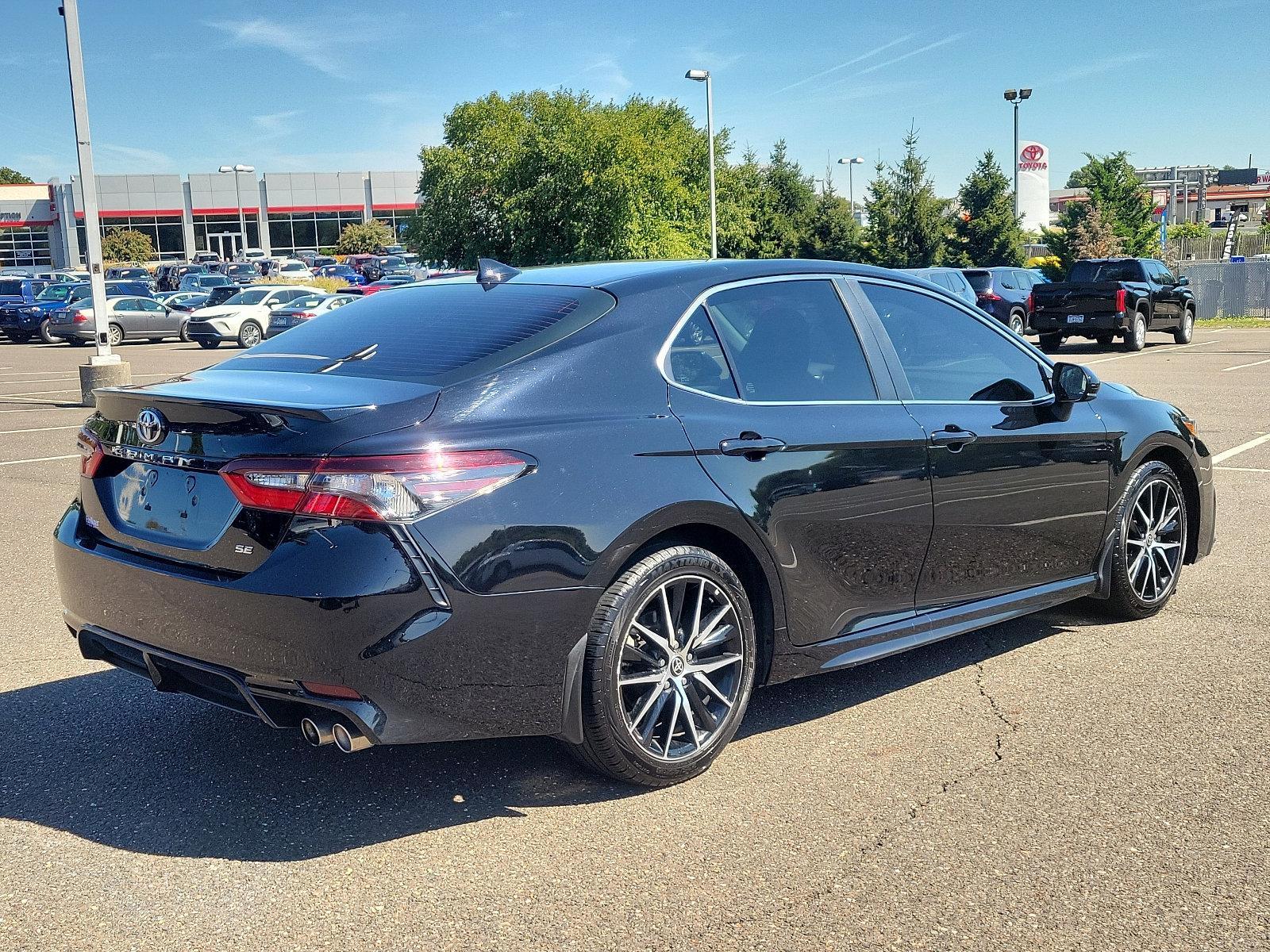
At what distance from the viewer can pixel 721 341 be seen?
165 inches

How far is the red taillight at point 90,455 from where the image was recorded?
4.04 metres

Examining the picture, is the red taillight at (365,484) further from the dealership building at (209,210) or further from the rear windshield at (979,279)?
the dealership building at (209,210)

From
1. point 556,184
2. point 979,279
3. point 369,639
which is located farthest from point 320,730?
point 556,184

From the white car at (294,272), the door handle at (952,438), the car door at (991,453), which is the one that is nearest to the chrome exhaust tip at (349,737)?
the car door at (991,453)

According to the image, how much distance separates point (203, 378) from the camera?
4.11 metres

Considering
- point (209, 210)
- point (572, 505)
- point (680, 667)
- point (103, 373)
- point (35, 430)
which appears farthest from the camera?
point (209, 210)

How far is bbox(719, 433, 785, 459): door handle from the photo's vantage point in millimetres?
3975

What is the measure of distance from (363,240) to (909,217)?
51227 millimetres

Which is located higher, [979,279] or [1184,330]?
[979,279]

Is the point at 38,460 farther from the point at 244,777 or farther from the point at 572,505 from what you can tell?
the point at 572,505

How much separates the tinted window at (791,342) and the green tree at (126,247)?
87.9 metres

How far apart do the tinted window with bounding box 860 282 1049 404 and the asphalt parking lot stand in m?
1.13

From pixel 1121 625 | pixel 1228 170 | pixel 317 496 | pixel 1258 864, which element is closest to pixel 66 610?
pixel 317 496

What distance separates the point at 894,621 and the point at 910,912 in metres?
1.55
